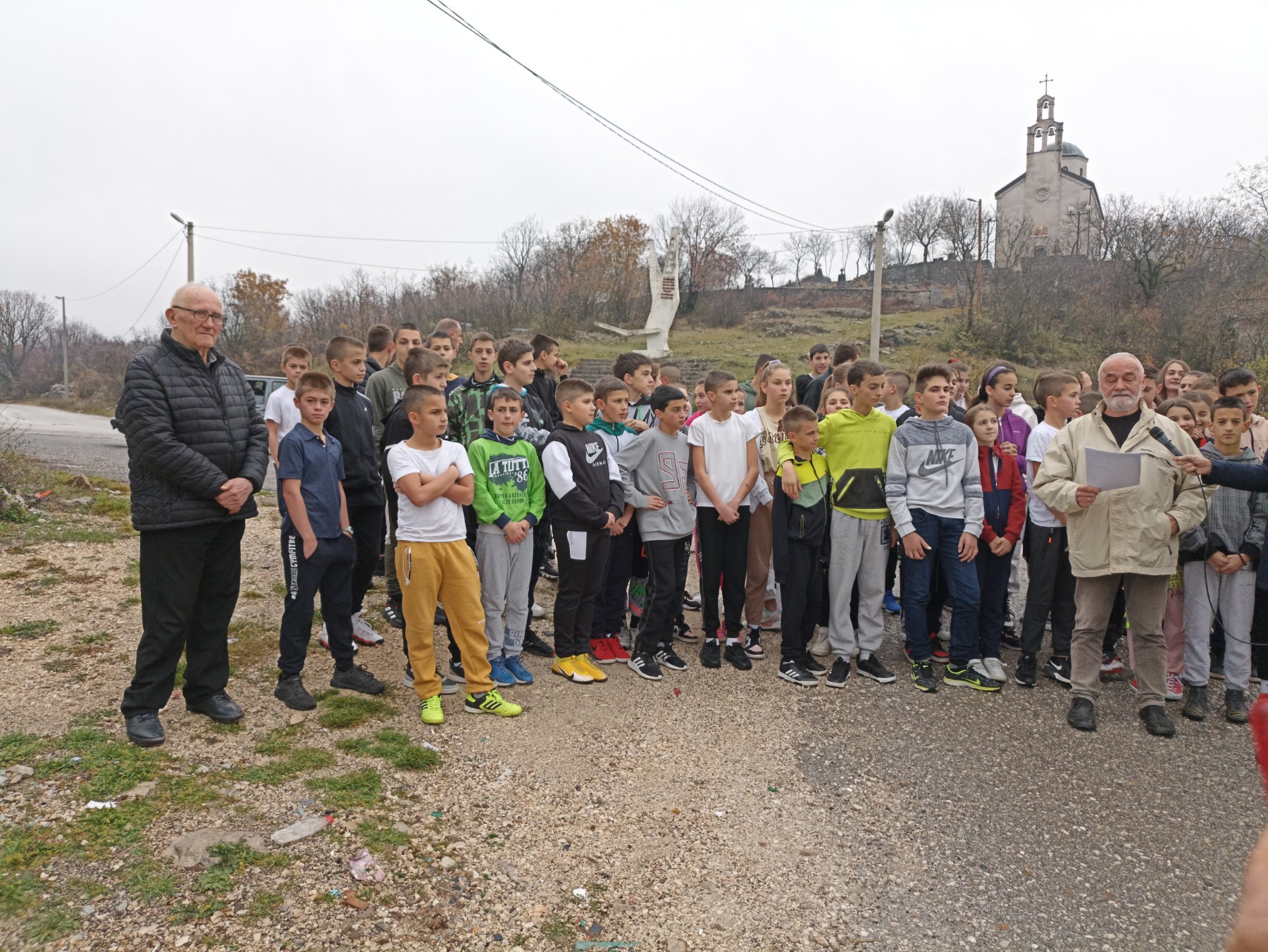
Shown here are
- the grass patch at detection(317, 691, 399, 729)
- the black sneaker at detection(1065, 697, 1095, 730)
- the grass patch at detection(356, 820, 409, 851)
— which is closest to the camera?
the grass patch at detection(356, 820, 409, 851)

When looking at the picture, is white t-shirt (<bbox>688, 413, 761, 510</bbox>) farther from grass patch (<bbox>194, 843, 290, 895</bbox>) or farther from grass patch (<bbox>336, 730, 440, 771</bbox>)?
grass patch (<bbox>194, 843, 290, 895</bbox>)

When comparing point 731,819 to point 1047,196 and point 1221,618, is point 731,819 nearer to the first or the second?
point 1221,618

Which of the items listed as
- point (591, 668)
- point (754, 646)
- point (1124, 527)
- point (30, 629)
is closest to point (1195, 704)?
point (1124, 527)

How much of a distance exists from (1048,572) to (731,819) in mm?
3266

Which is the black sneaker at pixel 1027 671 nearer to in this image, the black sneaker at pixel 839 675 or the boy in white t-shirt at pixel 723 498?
the black sneaker at pixel 839 675

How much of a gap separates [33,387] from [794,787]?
222 ft

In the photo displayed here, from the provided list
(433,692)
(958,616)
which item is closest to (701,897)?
(433,692)

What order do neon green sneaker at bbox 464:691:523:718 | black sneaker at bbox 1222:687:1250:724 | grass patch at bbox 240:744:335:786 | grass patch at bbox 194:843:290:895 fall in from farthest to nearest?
black sneaker at bbox 1222:687:1250:724 → neon green sneaker at bbox 464:691:523:718 → grass patch at bbox 240:744:335:786 → grass patch at bbox 194:843:290:895

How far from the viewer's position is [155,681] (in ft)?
12.6

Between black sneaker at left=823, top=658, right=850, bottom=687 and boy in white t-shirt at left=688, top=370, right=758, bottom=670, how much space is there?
24.2 inches

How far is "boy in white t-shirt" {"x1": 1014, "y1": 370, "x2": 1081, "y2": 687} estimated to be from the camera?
17.5 ft

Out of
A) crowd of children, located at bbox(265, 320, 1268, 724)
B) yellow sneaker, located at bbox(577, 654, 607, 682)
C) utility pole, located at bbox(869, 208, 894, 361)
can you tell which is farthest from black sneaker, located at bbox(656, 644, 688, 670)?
utility pole, located at bbox(869, 208, 894, 361)

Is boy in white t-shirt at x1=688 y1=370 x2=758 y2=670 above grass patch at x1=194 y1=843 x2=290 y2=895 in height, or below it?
above

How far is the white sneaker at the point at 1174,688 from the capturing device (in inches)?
196
